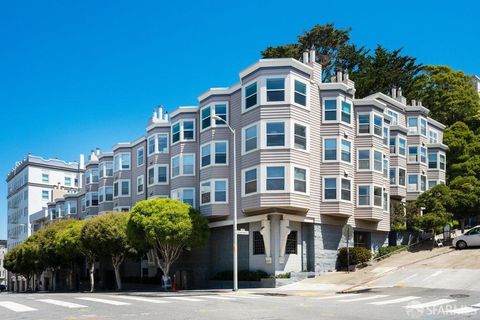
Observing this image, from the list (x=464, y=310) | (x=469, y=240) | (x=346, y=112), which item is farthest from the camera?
(x=346, y=112)

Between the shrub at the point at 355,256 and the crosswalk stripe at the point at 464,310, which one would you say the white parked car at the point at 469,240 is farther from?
the crosswalk stripe at the point at 464,310

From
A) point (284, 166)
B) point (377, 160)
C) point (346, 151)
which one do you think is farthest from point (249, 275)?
point (377, 160)

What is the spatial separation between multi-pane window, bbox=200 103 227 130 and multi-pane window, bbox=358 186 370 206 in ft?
34.9

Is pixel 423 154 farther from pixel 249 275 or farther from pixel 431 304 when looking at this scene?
pixel 431 304

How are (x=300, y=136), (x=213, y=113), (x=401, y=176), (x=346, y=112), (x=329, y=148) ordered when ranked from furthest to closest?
1. (x=401, y=176)
2. (x=213, y=113)
3. (x=346, y=112)
4. (x=329, y=148)
5. (x=300, y=136)

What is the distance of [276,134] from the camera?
36.5 meters

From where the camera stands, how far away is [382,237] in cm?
4391

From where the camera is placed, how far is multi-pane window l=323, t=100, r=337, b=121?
3941 cm

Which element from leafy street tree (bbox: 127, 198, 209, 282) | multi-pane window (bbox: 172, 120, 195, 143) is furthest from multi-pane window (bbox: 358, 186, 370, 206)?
multi-pane window (bbox: 172, 120, 195, 143)

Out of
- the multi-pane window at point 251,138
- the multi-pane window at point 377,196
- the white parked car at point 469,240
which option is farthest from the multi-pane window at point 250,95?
the white parked car at point 469,240

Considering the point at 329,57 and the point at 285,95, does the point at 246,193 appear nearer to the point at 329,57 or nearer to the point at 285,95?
the point at 285,95

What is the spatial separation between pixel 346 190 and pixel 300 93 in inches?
287

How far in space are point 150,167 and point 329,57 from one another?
27816mm

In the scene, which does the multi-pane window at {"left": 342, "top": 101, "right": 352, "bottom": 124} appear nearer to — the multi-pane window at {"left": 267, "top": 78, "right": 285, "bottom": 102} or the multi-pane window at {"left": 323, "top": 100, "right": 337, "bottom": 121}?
the multi-pane window at {"left": 323, "top": 100, "right": 337, "bottom": 121}
